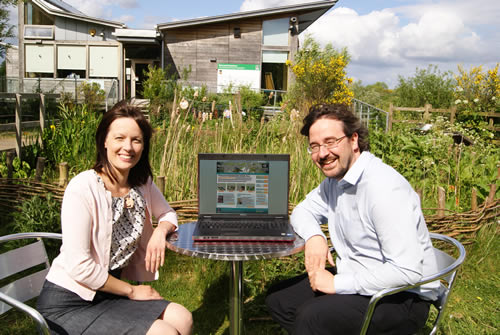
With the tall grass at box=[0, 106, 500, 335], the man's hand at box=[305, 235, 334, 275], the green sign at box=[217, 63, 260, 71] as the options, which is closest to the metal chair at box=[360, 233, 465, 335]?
the man's hand at box=[305, 235, 334, 275]

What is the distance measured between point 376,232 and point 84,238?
1215mm

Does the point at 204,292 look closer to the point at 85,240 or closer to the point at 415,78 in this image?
the point at 85,240

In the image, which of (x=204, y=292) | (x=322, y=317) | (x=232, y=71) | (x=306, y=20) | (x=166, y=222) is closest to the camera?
(x=322, y=317)

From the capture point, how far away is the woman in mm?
1745

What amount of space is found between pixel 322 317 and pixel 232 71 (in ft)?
55.9

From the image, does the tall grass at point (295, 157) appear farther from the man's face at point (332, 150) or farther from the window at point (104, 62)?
the window at point (104, 62)

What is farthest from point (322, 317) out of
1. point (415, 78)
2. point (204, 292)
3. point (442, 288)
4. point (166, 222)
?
point (415, 78)

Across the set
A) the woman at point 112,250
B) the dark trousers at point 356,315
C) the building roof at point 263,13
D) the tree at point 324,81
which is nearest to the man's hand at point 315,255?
the dark trousers at point 356,315

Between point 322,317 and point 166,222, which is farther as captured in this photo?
point 166,222

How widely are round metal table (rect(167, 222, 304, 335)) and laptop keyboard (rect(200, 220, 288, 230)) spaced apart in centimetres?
11

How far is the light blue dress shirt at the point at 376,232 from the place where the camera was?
5.55 feet

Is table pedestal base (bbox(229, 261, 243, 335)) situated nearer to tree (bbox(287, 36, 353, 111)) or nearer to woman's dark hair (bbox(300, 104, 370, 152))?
woman's dark hair (bbox(300, 104, 370, 152))

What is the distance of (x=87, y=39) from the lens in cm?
2144

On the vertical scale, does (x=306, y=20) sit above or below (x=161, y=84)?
above
